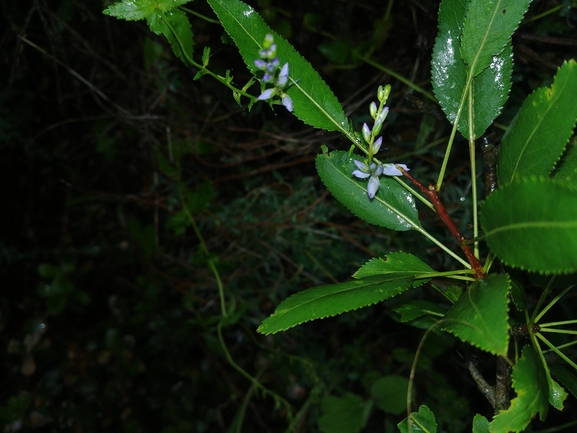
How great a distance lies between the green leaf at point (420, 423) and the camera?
0.79 meters

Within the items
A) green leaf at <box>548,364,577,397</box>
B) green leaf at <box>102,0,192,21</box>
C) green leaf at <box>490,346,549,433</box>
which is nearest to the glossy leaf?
green leaf at <box>102,0,192,21</box>

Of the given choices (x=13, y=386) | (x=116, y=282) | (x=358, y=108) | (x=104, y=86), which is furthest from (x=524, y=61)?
(x=13, y=386)

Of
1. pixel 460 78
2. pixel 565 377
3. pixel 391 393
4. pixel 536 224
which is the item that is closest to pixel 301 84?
pixel 460 78

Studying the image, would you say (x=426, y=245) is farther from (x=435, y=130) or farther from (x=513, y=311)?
(x=513, y=311)

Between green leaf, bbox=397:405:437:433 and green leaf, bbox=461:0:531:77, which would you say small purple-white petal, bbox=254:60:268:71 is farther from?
green leaf, bbox=397:405:437:433

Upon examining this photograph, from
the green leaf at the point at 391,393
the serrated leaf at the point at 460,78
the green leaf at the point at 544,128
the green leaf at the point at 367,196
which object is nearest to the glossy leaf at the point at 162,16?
the green leaf at the point at 367,196

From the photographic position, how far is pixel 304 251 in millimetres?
1687

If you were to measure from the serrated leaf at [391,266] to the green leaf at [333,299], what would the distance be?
0.02 m

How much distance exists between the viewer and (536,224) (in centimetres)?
52

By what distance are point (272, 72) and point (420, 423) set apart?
0.63m

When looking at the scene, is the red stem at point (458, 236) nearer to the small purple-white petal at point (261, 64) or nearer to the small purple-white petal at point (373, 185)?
the small purple-white petal at point (373, 185)

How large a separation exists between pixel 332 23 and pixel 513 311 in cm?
106

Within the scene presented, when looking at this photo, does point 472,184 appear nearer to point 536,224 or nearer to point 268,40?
point 536,224

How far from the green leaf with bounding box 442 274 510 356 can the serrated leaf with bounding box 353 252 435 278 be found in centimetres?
10
